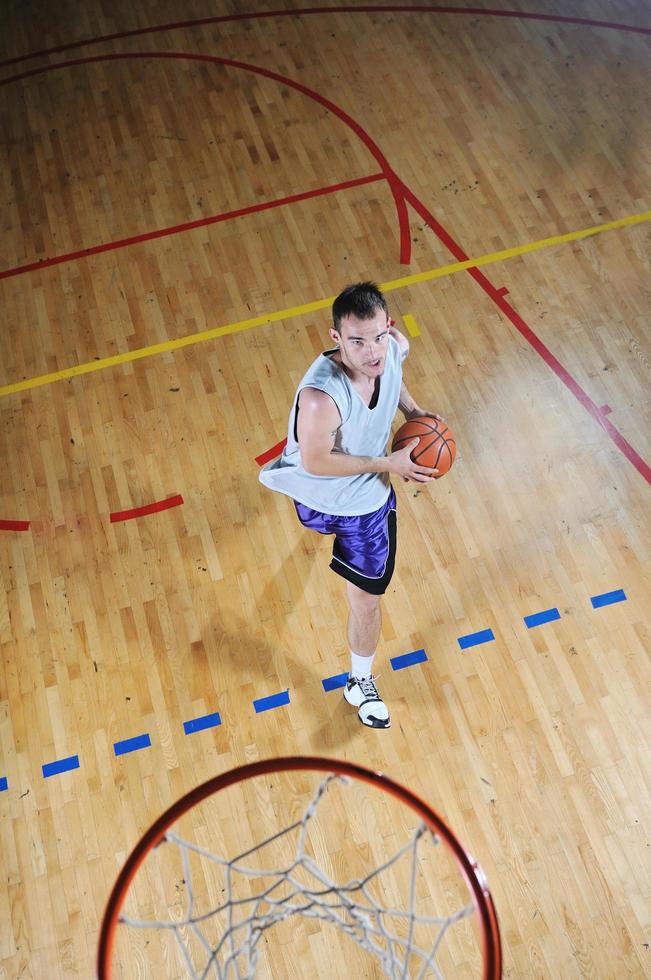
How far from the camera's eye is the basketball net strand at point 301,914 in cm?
328

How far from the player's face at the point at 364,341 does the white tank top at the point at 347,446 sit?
0.30ft

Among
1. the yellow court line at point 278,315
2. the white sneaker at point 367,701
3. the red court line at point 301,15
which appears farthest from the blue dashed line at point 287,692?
the red court line at point 301,15

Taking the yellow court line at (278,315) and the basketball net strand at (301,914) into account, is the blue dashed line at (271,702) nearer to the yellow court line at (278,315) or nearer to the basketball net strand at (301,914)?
the basketball net strand at (301,914)

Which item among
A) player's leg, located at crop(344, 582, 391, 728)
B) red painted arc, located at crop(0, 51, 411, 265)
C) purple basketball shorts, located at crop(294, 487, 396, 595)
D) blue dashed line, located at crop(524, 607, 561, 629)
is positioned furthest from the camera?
red painted arc, located at crop(0, 51, 411, 265)

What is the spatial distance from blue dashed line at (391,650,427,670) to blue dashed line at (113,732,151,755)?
1.15m

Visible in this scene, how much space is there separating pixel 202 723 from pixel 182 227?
311 cm

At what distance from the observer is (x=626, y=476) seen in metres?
4.36

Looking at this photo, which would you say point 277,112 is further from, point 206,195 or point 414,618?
point 414,618

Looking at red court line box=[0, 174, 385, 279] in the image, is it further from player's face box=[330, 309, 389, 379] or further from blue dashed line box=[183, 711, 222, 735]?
blue dashed line box=[183, 711, 222, 735]

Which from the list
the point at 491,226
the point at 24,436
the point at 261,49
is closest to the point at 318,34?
the point at 261,49

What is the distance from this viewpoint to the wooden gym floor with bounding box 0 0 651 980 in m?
3.66

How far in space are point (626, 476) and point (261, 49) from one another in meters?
4.12

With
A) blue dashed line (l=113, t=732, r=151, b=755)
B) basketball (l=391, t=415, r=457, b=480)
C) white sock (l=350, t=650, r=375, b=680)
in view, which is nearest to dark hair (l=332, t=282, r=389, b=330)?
basketball (l=391, t=415, r=457, b=480)

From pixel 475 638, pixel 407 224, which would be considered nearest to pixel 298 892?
pixel 475 638
